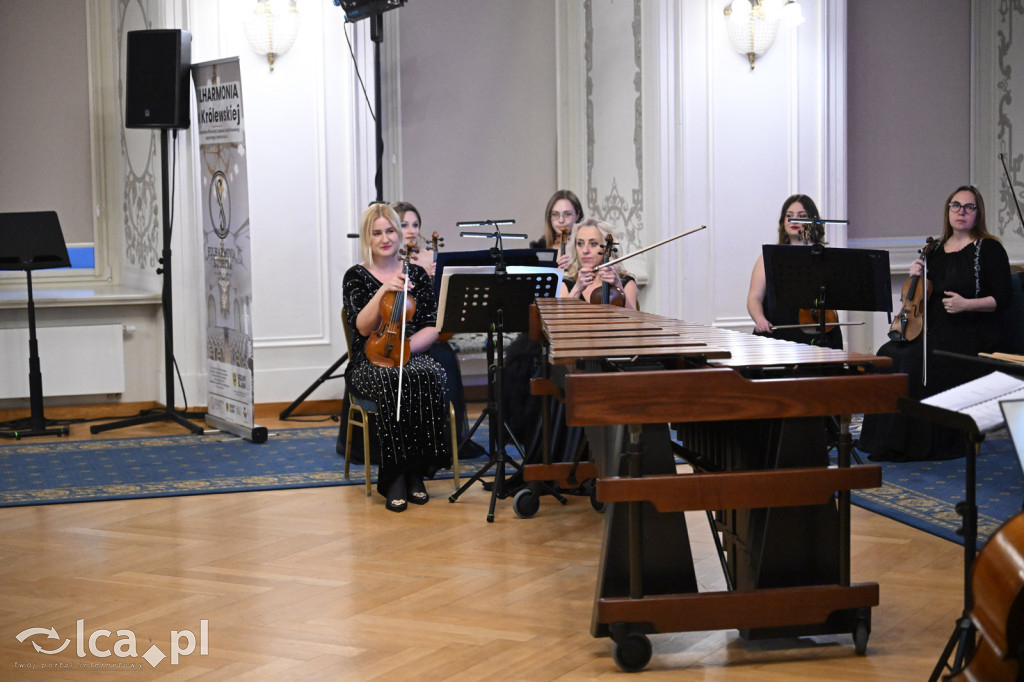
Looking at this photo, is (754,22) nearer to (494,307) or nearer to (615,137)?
(615,137)

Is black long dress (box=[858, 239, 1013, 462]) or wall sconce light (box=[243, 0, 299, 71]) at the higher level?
wall sconce light (box=[243, 0, 299, 71])

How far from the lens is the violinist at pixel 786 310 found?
18.7ft

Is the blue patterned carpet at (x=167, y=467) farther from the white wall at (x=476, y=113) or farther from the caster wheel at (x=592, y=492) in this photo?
the white wall at (x=476, y=113)

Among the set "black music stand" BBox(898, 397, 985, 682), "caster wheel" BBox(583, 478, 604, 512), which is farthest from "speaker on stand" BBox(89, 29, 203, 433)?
"black music stand" BBox(898, 397, 985, 682)

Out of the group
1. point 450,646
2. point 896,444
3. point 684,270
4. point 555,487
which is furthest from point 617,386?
point 684,270

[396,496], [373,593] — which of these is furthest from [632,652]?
[396,496]

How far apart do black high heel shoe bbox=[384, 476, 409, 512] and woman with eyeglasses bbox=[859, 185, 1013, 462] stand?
2441 millimetres

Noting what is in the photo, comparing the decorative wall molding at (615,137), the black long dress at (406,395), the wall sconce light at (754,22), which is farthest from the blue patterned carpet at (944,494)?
the wall sconce light at (754,22)

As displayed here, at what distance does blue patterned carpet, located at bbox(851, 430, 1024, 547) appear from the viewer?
13.6 feet

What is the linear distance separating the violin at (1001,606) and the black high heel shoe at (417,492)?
2.93 metres

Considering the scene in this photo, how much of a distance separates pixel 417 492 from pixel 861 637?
2234 millimetres

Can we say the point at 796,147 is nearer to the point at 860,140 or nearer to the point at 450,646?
the point at 860,140

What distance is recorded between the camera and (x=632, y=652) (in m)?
2.78

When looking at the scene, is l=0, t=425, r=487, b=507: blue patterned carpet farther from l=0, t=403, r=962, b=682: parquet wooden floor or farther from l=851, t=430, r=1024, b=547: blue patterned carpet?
l=851, t=430, r=1024, b=547: blue patterned carpet
